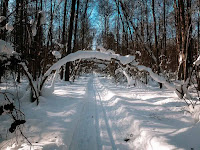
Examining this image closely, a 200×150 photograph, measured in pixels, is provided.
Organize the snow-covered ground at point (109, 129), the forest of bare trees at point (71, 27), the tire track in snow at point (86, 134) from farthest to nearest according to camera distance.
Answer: the forest of bare trees at point (71, 27) < the tire track in snow at point (86, 134) < the snow-covered ground at point (109, 129)

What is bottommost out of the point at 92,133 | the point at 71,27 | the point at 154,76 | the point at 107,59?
the point at 92,133

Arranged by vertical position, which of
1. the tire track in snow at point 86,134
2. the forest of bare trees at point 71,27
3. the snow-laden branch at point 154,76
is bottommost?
the tire track in snow at point 86,134

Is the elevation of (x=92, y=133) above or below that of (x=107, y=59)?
below

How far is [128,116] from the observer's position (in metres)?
3.63

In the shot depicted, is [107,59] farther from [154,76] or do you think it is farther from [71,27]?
[71,27]

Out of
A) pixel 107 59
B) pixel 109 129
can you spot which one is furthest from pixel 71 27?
pixel 109 129

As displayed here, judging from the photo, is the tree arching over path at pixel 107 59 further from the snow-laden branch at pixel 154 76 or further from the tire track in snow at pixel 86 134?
the tire track in snow at pixel 86 134

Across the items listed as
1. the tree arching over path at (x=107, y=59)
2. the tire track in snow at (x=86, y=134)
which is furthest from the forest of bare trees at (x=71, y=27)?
the tire track in snow at (x=86, y=134)

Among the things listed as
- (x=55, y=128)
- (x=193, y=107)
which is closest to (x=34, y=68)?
(x=55, y=128)

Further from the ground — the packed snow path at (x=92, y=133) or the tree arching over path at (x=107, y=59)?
the tree arching over path at (x=107, y=59)

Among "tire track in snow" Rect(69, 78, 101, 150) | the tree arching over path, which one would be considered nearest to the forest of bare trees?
the tree arching over path

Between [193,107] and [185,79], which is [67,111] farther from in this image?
[185,79]

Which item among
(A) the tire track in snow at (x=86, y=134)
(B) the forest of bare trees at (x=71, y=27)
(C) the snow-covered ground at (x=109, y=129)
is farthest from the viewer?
(B) the forest of bare trees at (x=71, y=27)

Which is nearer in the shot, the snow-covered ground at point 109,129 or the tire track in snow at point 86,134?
the snow-covered ground at point 109,129
